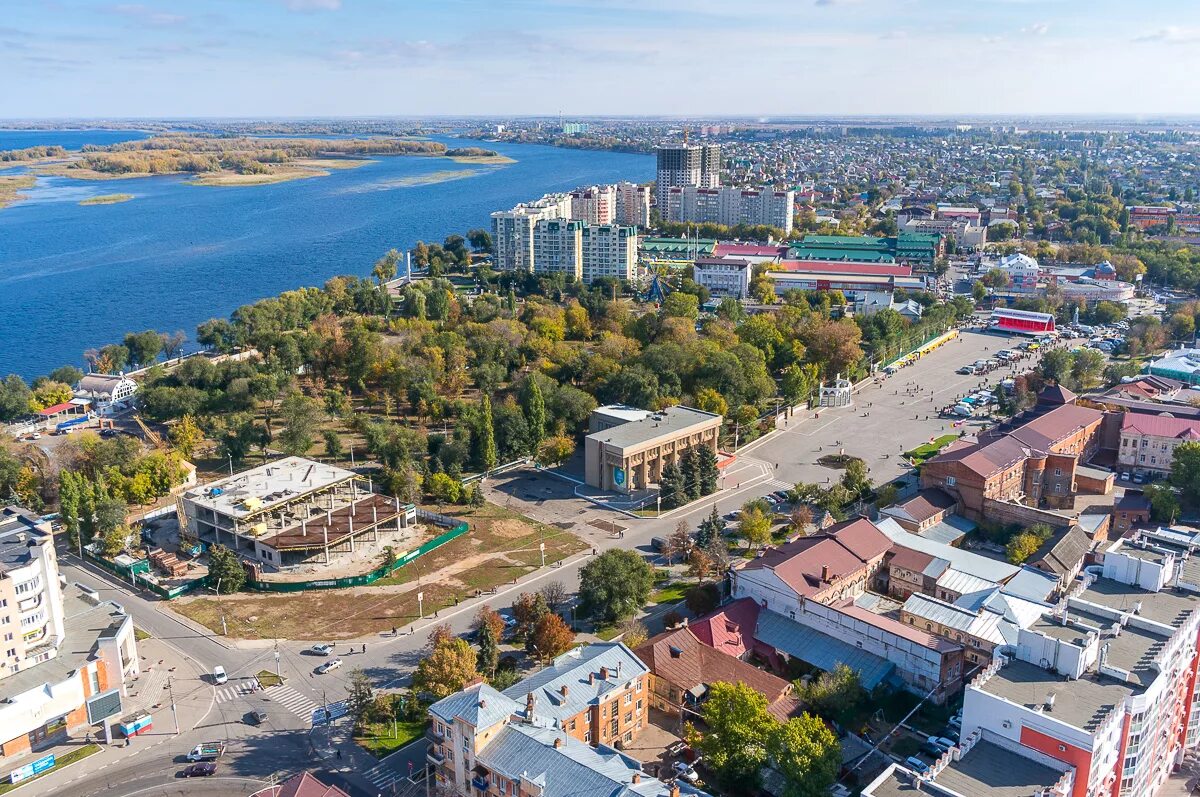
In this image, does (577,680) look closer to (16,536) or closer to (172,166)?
(16,536)

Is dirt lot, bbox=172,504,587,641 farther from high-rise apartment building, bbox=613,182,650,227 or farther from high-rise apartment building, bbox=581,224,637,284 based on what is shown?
high-rise apartment building, bbox=613,182,650,227

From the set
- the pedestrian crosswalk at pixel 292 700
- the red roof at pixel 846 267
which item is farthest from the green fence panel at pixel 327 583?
the red roof at pixel 846 267

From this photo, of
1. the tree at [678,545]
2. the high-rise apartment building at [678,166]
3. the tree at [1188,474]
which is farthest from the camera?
the high-rise apartment building at [678,166]

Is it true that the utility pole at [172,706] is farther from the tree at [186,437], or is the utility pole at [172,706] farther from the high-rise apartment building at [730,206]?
the high-rise apartment building at [730,206]

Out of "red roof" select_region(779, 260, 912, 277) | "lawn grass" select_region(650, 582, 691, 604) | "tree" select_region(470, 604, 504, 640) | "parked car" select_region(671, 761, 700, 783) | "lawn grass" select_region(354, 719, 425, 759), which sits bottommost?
"lawn grass" select_region(354, 719, 425, 759)

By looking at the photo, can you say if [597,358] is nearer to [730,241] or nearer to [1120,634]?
[1120,634]

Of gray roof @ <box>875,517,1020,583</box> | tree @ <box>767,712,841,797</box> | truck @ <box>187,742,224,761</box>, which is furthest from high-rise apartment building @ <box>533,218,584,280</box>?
tree @ <box>767,712,841,797</box>
